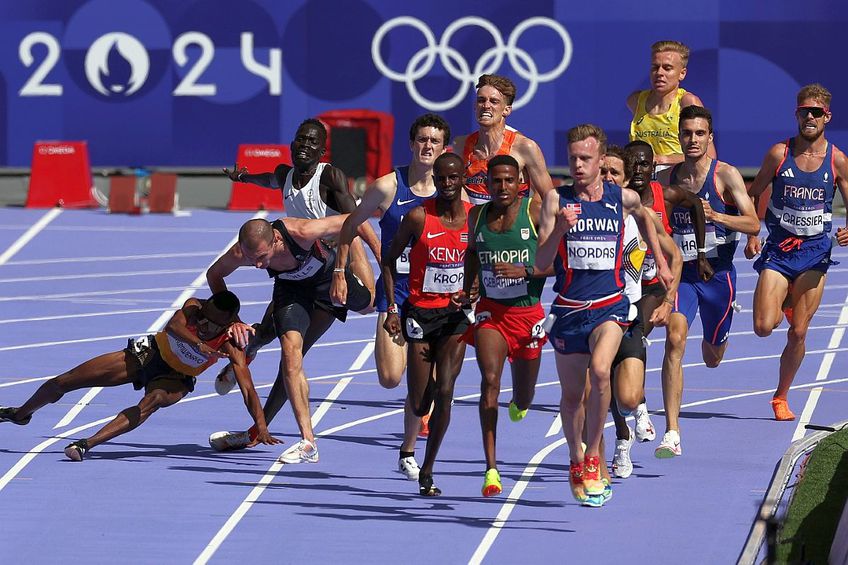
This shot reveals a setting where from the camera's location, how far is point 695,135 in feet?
41.1

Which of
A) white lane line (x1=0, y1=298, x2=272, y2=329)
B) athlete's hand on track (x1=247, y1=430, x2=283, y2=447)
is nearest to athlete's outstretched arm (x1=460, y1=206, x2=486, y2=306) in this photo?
athlete's hand on track (x1=247, y1=430, x2=283, y2=447)

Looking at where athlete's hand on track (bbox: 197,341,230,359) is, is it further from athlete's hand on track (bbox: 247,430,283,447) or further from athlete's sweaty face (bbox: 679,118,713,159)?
athlete's sweaty face (bbox: 679,118,713,159)

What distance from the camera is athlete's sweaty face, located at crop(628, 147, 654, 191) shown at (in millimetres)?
11555

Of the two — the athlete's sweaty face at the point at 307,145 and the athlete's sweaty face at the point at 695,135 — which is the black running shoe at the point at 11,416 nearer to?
the athlete's sweaty face at the point at 307,145

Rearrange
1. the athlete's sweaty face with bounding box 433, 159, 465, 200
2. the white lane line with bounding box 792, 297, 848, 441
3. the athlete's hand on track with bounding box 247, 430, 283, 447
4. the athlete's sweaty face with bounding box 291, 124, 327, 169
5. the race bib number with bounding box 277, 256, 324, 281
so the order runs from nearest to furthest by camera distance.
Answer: the athlete's sweaty face with bounding box 433, 159, 465, 200 < the athlete's hand on track with bounding box 247, 430, 283, 447 < the race bib number with bounding box 277, 256, 324, 281 < the athlete's sweaty face with bounding box 291, 124, 327, 169 < the white lane line with bounding box 792, 297, 848, 441

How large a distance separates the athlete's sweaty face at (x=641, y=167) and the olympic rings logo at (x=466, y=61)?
13655mm

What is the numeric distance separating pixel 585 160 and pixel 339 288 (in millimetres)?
2248

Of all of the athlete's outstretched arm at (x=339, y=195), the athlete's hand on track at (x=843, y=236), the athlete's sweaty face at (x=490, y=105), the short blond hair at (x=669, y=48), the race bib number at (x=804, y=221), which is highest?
the short blond hair at (x=669, y=48)

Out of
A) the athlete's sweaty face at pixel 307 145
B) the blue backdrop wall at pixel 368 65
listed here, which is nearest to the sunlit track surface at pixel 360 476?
the athlete's sweaty face at pixel 307 145

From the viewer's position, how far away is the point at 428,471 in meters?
10.7

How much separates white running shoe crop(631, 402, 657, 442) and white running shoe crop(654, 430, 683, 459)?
24cm

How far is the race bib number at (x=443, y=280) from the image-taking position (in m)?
10.9

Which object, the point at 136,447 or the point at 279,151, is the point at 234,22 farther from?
the point at 136,447

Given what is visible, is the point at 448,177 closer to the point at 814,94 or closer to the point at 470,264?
the point at 470,264
